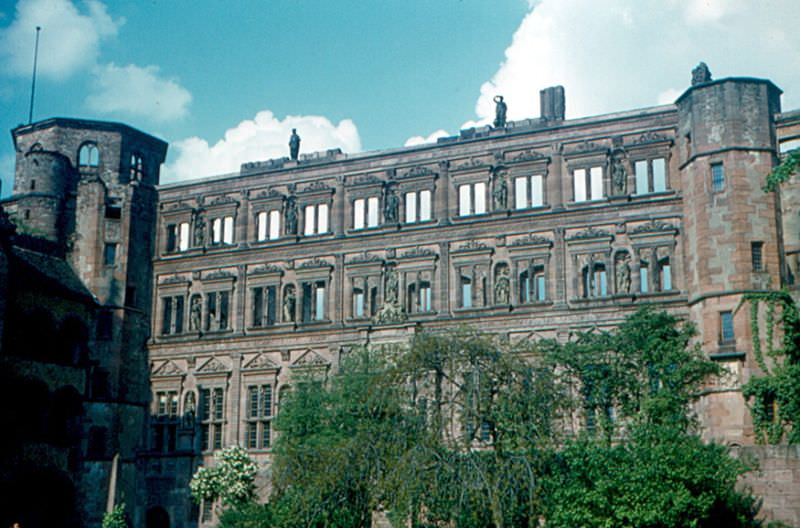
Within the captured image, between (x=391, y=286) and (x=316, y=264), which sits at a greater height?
(x=316, y=264)

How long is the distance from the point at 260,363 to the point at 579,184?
18735mm

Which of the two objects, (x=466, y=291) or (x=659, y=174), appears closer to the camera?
(x=659, y=174)

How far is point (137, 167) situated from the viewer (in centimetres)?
6006

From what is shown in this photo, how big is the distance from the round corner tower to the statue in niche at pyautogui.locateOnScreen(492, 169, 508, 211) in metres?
8.87

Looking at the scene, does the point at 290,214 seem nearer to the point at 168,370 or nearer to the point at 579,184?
the point at 168,370

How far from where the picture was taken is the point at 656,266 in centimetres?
4653

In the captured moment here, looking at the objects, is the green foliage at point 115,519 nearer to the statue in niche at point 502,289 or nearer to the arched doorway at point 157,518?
the arched doorway at point 157,518

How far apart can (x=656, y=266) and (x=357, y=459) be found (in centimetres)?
1935

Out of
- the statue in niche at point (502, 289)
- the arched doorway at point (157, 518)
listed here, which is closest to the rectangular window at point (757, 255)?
the statue in niche at point (502, 289)

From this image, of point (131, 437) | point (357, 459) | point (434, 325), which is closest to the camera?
point (357, 459)

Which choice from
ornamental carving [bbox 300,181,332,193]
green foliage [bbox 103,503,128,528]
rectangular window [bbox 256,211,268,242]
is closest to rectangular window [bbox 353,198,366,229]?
ornamental carving [bbox 300,181,332,193]

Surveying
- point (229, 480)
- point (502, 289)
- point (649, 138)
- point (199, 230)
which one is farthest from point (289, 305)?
point (649, 138)

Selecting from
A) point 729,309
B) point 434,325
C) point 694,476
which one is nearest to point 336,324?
point 434,325

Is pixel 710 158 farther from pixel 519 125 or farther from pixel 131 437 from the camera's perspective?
pixel 131 437
